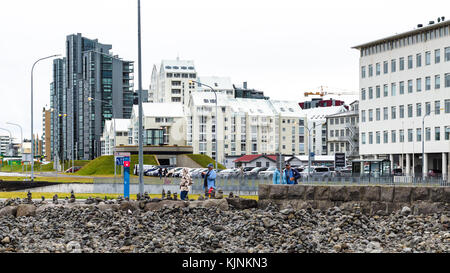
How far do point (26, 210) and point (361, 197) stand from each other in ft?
45.0

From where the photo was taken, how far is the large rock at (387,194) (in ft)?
82.9

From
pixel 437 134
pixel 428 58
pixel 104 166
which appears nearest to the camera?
pixel 437 134

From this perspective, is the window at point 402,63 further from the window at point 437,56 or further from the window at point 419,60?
the window at point 437,56

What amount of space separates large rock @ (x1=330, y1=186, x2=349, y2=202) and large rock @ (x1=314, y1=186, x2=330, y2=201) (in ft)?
0.57

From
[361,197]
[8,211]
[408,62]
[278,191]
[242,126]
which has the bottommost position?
[8,211]

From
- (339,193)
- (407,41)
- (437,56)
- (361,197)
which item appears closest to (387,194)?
(361,197)

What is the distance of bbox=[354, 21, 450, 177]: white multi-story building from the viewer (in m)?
91.6

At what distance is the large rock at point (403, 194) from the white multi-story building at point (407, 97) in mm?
65309

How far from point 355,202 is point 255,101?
14661 centimetres

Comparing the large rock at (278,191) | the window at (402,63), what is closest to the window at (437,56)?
the window at (402,63)

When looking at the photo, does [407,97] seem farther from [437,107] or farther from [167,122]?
[167,122]

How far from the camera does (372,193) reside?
1007 inches

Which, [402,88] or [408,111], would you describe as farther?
[402,88]
